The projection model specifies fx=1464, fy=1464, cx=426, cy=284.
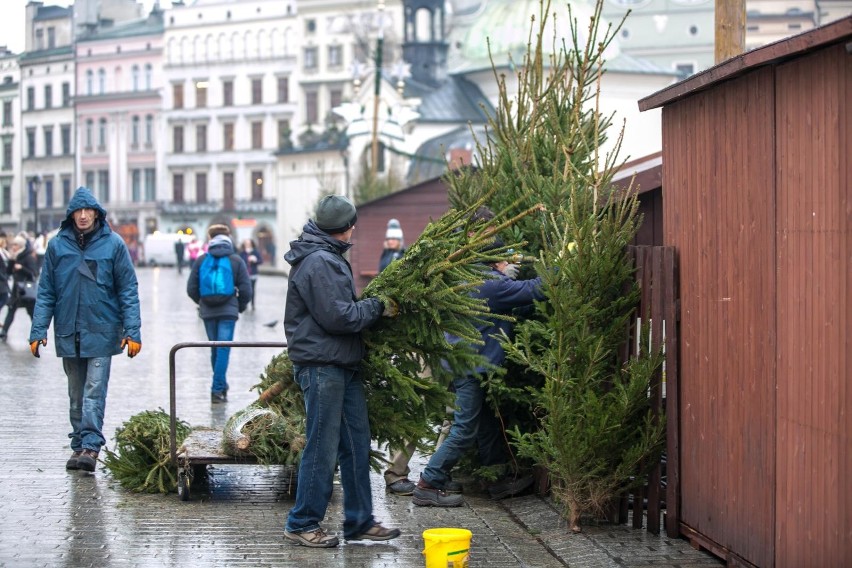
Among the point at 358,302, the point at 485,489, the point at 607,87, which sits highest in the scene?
the point at 607,87

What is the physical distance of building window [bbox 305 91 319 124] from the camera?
102 m

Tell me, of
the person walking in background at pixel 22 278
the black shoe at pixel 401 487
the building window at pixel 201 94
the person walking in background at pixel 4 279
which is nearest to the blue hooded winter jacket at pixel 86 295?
the black shoe at pixel 401 487

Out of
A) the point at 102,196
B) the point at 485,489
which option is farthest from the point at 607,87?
the point at 485,489

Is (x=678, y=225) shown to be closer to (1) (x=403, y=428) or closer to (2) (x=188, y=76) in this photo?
(1) (x=403, y=428)

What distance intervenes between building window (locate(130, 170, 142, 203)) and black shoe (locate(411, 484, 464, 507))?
101734mm

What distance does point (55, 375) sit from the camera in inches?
685

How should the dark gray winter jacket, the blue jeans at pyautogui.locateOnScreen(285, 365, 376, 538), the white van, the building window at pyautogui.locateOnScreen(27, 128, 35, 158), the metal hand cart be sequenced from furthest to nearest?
the building window at pyautogui.locateOnScreen(27, 128, 35, 158)
the white van
the metal hand cart
the blue jeans at pyautogui.locateOnScreen(285, 365, 376, 538)
the dark gray winter jacket

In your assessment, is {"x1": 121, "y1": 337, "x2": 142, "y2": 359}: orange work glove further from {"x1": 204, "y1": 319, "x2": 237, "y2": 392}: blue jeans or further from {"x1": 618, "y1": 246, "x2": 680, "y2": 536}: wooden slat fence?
{"x1": 204, "y1": 319, "x2": 237, "y2": 392}: blue jeans

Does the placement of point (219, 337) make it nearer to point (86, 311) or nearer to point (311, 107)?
point (86, 311)

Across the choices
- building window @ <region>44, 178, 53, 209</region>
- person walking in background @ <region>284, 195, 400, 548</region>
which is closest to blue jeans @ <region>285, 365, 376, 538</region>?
person walking in background @ <region>284, 195, 400, 548</region>

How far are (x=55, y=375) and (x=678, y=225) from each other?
11099 mm

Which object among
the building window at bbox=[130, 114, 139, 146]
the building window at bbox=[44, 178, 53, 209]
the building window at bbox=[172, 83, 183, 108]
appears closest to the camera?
the building window at bbox=[172, 83, 183, 108]

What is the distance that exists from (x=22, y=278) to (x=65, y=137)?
96.7 m

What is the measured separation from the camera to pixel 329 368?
25.8 ft
